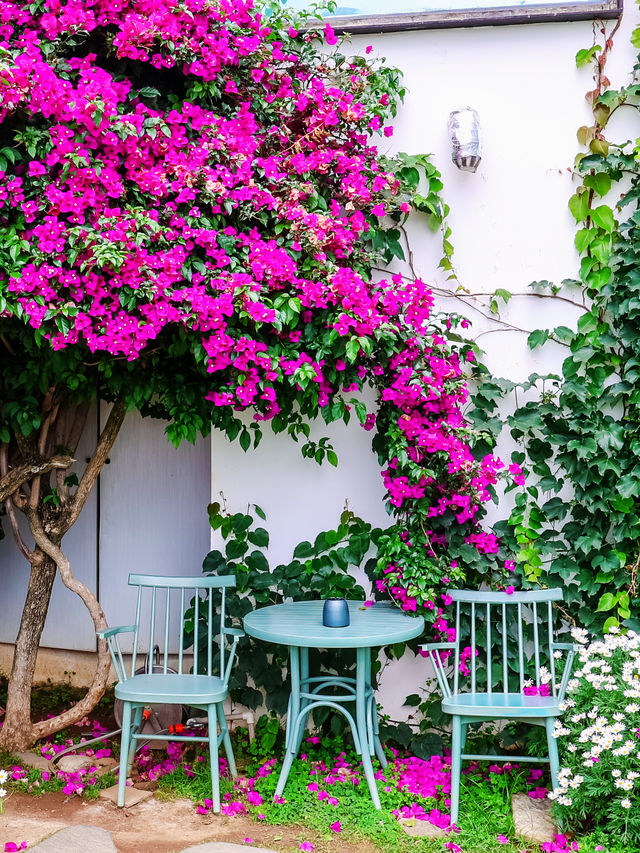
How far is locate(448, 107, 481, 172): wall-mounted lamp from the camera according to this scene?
347cm

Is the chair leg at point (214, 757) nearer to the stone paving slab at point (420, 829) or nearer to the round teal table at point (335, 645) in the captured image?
the round teal table at point (335, 645)

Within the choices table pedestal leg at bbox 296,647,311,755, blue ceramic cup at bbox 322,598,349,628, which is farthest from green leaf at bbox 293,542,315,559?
blue ceramic cup at bbox 322,598,349,628

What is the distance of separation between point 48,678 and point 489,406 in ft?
9.93

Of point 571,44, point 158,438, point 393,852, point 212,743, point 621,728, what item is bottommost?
point 393,852

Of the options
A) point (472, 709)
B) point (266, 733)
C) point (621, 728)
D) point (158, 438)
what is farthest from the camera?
point (158, 438)

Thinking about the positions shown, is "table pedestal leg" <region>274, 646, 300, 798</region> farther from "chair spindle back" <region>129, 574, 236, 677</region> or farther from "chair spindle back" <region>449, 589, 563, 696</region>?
"chair spindle back" <region>449, 589, 563, 696</region>

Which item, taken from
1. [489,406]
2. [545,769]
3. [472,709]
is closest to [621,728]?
[472,709]

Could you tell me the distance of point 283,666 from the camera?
3.63 meters

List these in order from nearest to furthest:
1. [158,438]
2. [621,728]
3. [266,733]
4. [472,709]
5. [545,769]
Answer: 1. [621,728]
2. [472,709]
3. [545,769]
4. [266,733]
5. [158,438]

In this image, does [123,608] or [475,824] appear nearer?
[475,824]

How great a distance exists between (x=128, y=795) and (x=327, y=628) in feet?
3.49

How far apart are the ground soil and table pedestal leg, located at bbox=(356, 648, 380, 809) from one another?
0.76ft

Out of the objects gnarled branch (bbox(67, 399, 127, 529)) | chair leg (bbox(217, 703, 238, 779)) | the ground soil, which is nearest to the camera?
the ground soil

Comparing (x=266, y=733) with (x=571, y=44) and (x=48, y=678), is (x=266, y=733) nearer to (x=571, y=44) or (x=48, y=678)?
(x=48, y=678)
